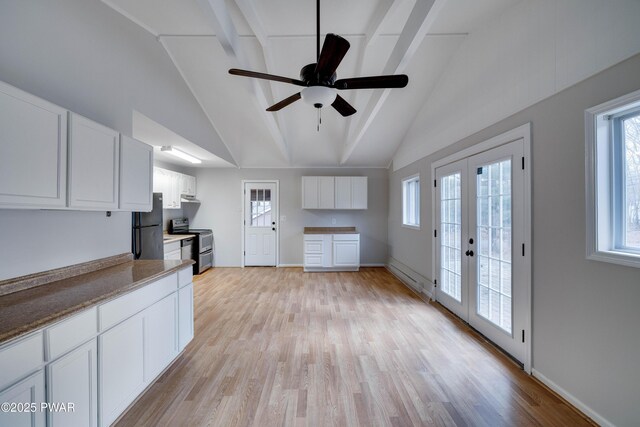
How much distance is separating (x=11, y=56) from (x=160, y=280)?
170cm

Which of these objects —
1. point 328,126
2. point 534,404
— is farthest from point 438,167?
point 534,404

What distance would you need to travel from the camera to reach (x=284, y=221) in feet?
19.8

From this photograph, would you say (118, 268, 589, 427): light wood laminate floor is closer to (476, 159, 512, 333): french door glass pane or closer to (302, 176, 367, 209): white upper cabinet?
(476, 159, 512, 333): french door glass pane

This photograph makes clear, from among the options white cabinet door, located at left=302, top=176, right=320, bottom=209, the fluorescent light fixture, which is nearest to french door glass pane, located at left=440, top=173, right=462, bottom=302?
white cabinet door, located at left=302, top=176, right=320, bottom=209

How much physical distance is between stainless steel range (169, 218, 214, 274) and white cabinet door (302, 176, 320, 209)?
230 cm

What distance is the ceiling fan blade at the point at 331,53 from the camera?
1.47 meters

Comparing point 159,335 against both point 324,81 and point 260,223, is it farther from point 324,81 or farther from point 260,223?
point 260,223

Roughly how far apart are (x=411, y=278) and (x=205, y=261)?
4363 millimetres

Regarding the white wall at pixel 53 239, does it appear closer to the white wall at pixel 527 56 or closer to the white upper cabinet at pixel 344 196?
the white wall at pixel 527 56

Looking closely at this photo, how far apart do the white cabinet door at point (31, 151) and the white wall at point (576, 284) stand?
10.8 feet

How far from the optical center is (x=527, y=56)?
6.62 feet

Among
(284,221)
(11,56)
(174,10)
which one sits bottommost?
(284,221)

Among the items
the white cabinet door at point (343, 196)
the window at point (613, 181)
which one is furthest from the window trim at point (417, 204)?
the window at point (613, 181)

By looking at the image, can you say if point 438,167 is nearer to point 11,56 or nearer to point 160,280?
point 160,280
